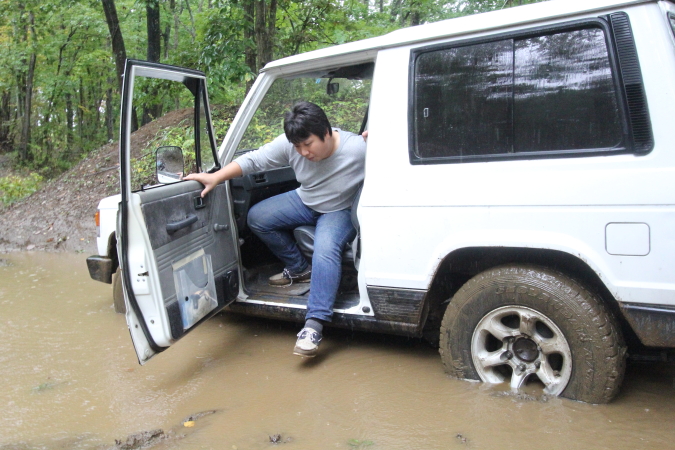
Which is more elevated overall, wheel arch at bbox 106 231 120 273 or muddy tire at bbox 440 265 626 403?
wheel arch at bbox 106 231 120 273

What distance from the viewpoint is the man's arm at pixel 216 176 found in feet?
11.8

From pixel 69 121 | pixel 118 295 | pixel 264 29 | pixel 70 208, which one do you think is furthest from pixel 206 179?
pixel 69 121

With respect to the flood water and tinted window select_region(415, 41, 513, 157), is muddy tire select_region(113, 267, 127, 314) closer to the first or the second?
the flood water

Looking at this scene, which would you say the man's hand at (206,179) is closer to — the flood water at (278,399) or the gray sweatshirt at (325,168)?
the gray sweatshirt at (325,168)

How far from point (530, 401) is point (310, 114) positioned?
213 cm

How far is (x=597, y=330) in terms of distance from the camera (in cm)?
259

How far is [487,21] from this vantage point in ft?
9.16

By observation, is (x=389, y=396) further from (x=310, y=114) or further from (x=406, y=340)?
(x=310, y=114)

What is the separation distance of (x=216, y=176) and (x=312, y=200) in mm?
684

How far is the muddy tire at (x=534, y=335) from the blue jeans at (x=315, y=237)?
0.79m

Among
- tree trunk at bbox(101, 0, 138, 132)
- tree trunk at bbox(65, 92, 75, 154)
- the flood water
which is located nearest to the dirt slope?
tree trunk at bbox(101, 0, 138, 132)

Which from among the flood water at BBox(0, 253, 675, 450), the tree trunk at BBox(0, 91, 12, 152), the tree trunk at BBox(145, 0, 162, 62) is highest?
the tree trunk at BBox(145, 0, 162, 62)

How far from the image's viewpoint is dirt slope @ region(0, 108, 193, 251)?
7.68 metres

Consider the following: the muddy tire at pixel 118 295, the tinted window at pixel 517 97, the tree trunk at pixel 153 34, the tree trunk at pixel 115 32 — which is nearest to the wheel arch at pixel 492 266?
the tinted window at pixel 517 97
